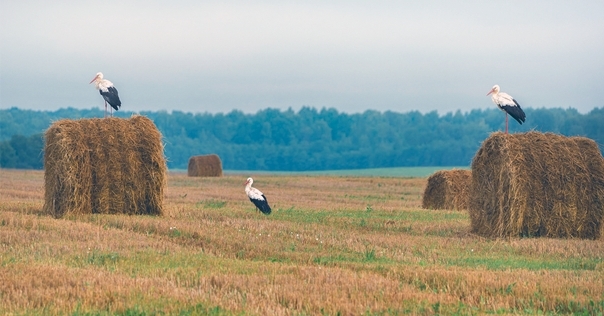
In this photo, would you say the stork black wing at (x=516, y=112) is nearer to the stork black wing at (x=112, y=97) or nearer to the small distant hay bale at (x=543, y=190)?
the small distant hay bale at (x=543, y=190)

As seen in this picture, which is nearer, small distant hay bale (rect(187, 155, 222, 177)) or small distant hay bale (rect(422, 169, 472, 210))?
small distant hay bale (rect(422, 169, 472, 210))

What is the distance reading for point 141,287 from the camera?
33.3 ft

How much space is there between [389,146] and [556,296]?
12678 centimetres

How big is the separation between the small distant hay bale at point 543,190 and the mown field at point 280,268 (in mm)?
819

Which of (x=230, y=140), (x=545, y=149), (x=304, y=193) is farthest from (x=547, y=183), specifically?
(x=230, y=140)

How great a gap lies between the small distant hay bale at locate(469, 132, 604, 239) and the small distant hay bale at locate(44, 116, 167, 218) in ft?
23.9

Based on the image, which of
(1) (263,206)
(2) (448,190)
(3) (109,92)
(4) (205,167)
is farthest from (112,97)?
(4) (205,167)

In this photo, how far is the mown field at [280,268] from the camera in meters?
9.59

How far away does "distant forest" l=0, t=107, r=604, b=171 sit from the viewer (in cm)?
12425

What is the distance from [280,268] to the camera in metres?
11.8

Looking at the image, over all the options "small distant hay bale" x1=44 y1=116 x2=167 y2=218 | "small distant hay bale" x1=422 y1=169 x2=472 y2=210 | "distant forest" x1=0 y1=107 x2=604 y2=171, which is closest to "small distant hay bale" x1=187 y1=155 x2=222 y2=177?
"small distant hay bale" x1=422 y1=169 x2=472 y2=210

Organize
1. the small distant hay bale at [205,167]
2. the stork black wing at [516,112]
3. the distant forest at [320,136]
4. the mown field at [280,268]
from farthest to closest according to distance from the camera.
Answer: the distant forest at [320,136], the small distant hay bale at [205,167], the stork black wing at [516,112], the mown field at [280,268]

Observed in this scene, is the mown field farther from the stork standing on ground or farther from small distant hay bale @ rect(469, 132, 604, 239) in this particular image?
the stork standing on ground

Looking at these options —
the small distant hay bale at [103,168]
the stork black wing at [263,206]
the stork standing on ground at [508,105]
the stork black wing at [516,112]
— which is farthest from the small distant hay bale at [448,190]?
the small distant hay bale at [103,168]
